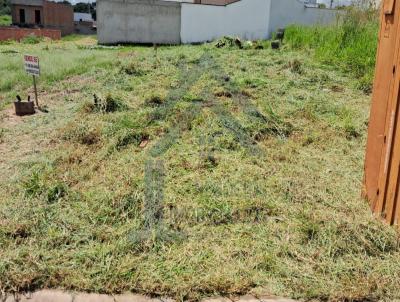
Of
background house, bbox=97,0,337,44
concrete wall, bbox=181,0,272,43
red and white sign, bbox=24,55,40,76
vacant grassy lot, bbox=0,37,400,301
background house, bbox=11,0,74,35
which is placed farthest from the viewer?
background house, bbox=11,0,74,35

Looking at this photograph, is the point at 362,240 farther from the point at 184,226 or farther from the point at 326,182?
the point at 184,226

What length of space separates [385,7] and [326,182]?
1.33 metres

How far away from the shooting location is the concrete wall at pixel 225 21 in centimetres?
1772

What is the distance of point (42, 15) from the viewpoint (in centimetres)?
3522

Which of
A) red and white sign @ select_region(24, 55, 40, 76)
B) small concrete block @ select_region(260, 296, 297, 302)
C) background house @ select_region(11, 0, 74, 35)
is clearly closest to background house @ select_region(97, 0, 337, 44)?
red and white sign @ select_region(24, 55, 40, 76)

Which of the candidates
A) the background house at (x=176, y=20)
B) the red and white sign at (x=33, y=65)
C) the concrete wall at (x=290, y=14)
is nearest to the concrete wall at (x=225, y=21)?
the background house at (x=176, y=20)

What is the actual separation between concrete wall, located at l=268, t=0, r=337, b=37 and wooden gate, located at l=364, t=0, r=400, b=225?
50.8 ft

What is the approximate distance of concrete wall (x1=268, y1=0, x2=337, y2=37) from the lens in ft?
57.5

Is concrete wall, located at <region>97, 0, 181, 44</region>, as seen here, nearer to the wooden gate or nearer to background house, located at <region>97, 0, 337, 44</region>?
background house, located at <region>97, 0, 337, 44</region>

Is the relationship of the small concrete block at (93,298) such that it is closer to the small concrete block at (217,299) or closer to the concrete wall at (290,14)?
the small concrete block at (217,299)

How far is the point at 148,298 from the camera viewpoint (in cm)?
200

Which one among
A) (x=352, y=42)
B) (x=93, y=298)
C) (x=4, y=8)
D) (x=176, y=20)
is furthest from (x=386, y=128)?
(x=4, y=8)

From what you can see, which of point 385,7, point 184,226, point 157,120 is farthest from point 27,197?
point 385,7

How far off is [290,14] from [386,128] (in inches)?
678
